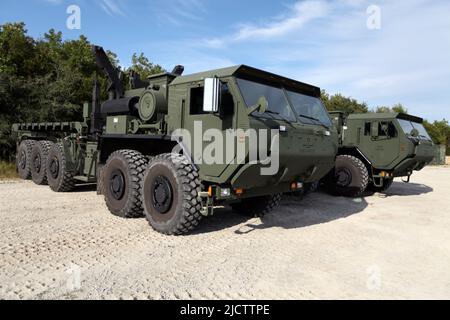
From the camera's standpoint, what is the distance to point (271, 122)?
4.76m

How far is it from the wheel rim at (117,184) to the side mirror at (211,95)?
94.1 inches

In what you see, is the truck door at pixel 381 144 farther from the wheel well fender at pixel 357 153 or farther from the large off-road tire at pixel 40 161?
the large off-road tire at pixel 40 161

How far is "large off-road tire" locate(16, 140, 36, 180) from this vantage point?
33.6 ft

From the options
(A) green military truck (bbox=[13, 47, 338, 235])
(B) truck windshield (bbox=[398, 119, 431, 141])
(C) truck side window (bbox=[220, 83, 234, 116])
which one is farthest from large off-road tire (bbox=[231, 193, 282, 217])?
(B) truck windshield (bbox=[398, 119, 431, 141])

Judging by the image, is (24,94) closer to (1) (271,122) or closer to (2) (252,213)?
(2) (252,213)

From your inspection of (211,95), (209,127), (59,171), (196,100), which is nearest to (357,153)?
(196,100)

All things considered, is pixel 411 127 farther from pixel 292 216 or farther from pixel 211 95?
pixel 211 95

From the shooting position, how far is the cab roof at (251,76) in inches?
192

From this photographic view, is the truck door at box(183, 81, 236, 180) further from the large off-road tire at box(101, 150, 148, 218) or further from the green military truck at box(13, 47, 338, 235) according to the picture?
the large off-road tire at box(101, 150, 148, 218)

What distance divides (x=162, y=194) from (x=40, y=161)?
6.10 m

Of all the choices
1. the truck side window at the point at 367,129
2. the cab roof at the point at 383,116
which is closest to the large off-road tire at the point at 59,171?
the cab roof at the point at 383,116

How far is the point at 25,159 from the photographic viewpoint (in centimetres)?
1050

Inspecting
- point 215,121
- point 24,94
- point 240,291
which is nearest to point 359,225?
point 215,121

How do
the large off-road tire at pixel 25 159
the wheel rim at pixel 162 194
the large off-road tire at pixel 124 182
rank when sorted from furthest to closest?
the large off-road tire at pixel 25 159, the large off-road tire at pixel 124 182, the wheel rim at pixel 162 194
